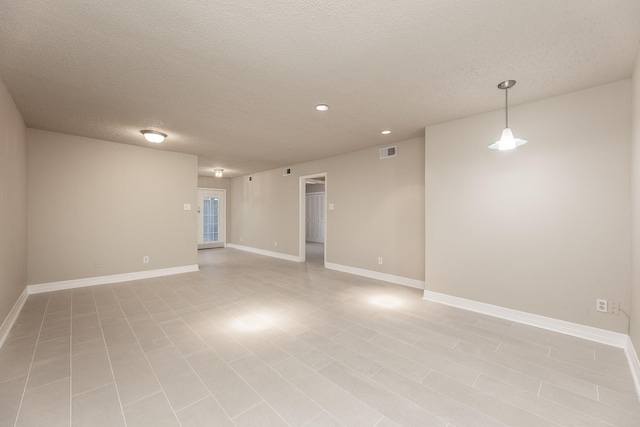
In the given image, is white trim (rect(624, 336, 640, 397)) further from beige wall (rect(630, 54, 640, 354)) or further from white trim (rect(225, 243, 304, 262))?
white trim (rect(225, 243, 304, 262))

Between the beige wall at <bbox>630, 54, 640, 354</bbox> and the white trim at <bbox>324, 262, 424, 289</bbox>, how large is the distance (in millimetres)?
2484

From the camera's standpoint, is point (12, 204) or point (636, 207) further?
point (12, 204)

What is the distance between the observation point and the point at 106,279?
4836mm

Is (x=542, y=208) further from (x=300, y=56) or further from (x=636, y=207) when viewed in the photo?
(x=300, y=56)

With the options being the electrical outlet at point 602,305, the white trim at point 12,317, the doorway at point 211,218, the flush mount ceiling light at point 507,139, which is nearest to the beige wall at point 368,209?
the flush mount ceiling light at point 507,139

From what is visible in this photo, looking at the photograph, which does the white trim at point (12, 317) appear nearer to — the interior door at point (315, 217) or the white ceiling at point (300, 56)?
the white ceiling at point (300, 56)

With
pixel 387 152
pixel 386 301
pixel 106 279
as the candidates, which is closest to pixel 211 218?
→ pixel 106 279

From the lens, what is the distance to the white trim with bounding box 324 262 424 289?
4.68 meters

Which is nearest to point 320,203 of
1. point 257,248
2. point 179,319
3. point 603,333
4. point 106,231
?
point 257,248

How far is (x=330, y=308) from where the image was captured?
3.59 metres

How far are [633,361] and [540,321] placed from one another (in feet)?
2.74

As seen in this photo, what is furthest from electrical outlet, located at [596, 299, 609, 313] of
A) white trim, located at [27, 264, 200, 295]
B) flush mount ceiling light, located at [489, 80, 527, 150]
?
→ white trim, located at [27, 264, 200, 295]

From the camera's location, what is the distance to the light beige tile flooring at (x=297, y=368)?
1.71 m

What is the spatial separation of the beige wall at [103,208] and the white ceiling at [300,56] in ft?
3.15
